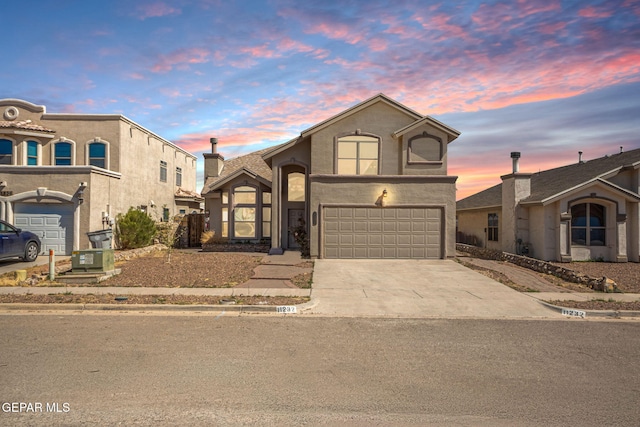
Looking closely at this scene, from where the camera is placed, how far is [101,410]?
459 cm

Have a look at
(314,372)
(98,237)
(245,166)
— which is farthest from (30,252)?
(314,372)

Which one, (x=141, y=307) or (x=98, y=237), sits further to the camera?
(x=98, y=237)

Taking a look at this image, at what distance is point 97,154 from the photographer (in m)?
22.9

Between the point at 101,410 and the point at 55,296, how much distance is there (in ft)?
24.0

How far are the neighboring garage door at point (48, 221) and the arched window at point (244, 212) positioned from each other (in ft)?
25.4

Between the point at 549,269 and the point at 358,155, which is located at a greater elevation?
the point at 358,155

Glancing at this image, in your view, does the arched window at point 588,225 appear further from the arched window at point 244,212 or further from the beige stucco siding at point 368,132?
the arched window at point 244,212

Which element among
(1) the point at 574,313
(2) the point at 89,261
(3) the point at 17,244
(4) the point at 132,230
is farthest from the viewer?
(4) the point at 132,230

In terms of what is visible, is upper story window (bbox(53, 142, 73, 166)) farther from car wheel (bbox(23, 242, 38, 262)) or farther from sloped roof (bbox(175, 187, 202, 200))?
sloped roof (bbox(175, 187, 202, 200))

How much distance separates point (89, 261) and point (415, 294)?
979 cm

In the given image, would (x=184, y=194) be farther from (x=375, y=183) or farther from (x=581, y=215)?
(x=581, y=215)

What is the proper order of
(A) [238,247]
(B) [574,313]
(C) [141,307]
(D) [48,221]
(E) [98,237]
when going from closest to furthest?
(C) [141,307] → (B) [574,313] → (E) [98,237] → (D) [48,221] → (A) [238,247]

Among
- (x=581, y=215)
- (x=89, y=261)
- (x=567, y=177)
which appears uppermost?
(x=567, y=177)

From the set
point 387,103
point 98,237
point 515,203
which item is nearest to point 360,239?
point 387,103
